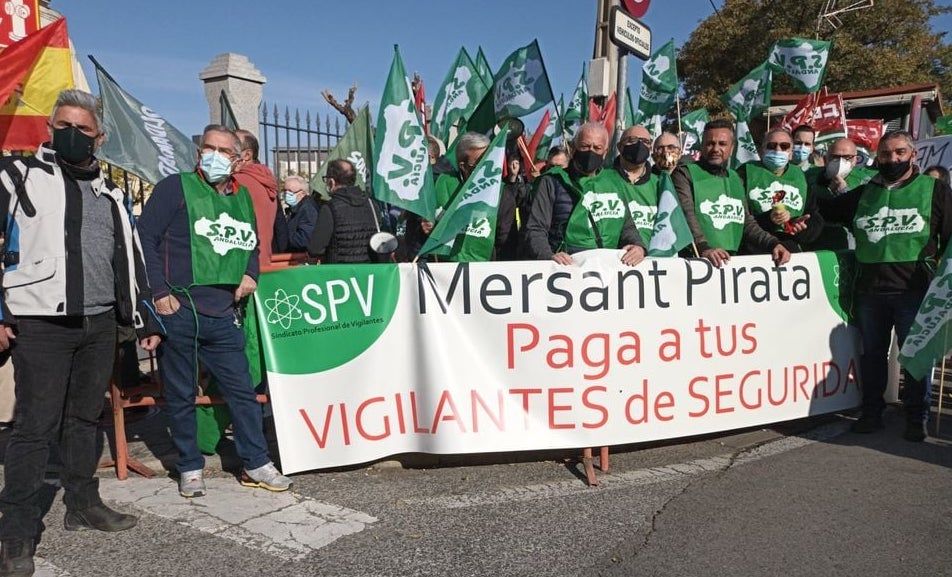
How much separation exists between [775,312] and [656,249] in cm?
98

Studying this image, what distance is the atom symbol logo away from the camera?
4.05 metres

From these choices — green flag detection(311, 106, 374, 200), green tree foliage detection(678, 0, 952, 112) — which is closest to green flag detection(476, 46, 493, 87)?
green flag detection(311, 106, 374, 200)

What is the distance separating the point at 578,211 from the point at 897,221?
2200 mm

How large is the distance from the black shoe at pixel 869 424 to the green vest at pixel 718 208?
58.9 inches

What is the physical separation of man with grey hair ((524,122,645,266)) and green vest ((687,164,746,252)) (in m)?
0.62

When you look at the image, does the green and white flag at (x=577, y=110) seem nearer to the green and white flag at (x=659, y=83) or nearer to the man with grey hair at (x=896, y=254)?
the green and white flag at (x=659, y=83)

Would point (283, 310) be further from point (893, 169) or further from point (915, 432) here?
point (915, 432)

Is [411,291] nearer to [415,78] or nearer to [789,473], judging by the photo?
[789,473]

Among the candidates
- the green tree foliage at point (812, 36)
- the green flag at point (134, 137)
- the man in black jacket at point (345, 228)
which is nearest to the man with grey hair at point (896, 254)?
the man in black jacket at point (345, 228)

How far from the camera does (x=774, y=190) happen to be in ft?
16.9

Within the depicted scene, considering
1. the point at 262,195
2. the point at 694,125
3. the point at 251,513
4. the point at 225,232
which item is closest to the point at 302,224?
the point at 262,195

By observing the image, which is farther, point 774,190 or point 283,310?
point 774,190

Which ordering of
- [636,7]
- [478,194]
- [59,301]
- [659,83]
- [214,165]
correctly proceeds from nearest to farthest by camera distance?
1. [59,301]
2. [214,165]
3. [478,194]
4. [636,7]
5. [659,83]

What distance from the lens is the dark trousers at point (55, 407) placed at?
9.80 feet
